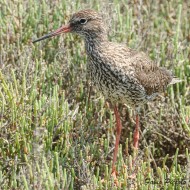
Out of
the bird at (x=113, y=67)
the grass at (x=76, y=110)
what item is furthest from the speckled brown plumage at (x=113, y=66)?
the grass at (x=76, y=110)

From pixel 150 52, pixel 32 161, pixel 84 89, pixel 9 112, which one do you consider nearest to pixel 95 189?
pixel 32 161

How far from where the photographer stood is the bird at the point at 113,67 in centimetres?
447

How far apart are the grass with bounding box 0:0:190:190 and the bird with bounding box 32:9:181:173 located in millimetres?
233

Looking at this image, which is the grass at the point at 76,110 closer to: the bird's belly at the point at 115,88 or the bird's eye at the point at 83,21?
the bird's belly at the point at 115,88

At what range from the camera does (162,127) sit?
194 inches

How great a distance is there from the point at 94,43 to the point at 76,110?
1.87ft

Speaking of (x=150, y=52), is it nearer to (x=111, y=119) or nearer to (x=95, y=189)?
(x=111, y=119)

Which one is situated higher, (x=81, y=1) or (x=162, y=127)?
(x=81, y=1)

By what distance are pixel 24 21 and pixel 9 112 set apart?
4.68 ft

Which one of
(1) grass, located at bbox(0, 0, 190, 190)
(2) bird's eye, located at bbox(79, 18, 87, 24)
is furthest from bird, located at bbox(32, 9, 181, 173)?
(1) grass, located at bbox(0, 0, 190, 190)

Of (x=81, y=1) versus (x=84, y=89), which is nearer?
(x=84, y=89)

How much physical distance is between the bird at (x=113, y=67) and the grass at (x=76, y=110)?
0.23m

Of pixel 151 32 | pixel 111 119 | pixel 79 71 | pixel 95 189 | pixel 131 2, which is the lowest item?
pixel 95 189

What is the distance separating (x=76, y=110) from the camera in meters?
4.52
